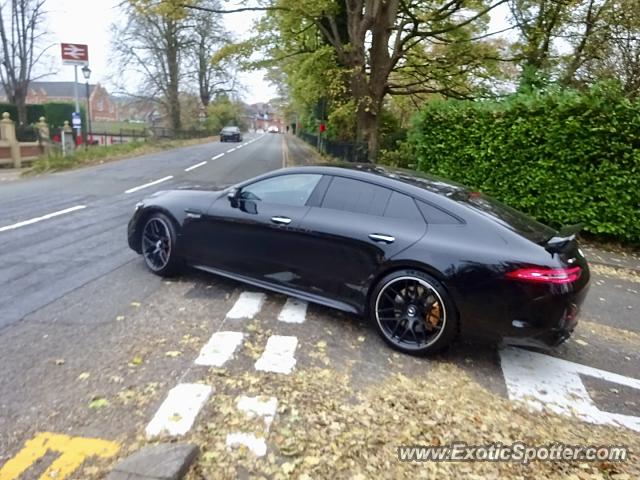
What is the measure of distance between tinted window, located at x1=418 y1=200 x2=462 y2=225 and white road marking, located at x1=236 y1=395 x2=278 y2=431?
6.26 feet

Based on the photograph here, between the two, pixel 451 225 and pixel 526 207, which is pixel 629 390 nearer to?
pixel 451 225

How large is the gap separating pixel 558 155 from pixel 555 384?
17.8ft

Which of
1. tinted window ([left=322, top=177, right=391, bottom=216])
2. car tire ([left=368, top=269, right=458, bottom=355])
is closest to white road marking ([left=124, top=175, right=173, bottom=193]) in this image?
tinted window ([left=322, top=177, right=391, bottom=216])

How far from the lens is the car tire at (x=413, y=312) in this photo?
3.57m

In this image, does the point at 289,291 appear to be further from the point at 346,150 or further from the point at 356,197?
the point at 346,150

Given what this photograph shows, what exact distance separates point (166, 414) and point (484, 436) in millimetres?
1972

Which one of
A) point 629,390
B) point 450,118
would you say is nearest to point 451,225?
point 629,390

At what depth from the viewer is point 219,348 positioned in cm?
358

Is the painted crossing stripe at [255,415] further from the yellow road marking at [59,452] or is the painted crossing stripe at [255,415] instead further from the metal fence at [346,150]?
the metal fence at [346,150]

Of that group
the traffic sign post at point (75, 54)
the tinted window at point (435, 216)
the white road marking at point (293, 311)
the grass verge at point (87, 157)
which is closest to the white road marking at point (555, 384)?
the tinted window at point (435, 216)

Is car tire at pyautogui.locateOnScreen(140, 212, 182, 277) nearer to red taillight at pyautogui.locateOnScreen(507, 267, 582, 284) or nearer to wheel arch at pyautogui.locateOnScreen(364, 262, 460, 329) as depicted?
wheel arch at pyautogui.locateOnScreen(364, 262, 460, 329)

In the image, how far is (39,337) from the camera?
143 inches

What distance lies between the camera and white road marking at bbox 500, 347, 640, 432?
313 cm

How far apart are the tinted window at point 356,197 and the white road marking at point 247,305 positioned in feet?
4.04
